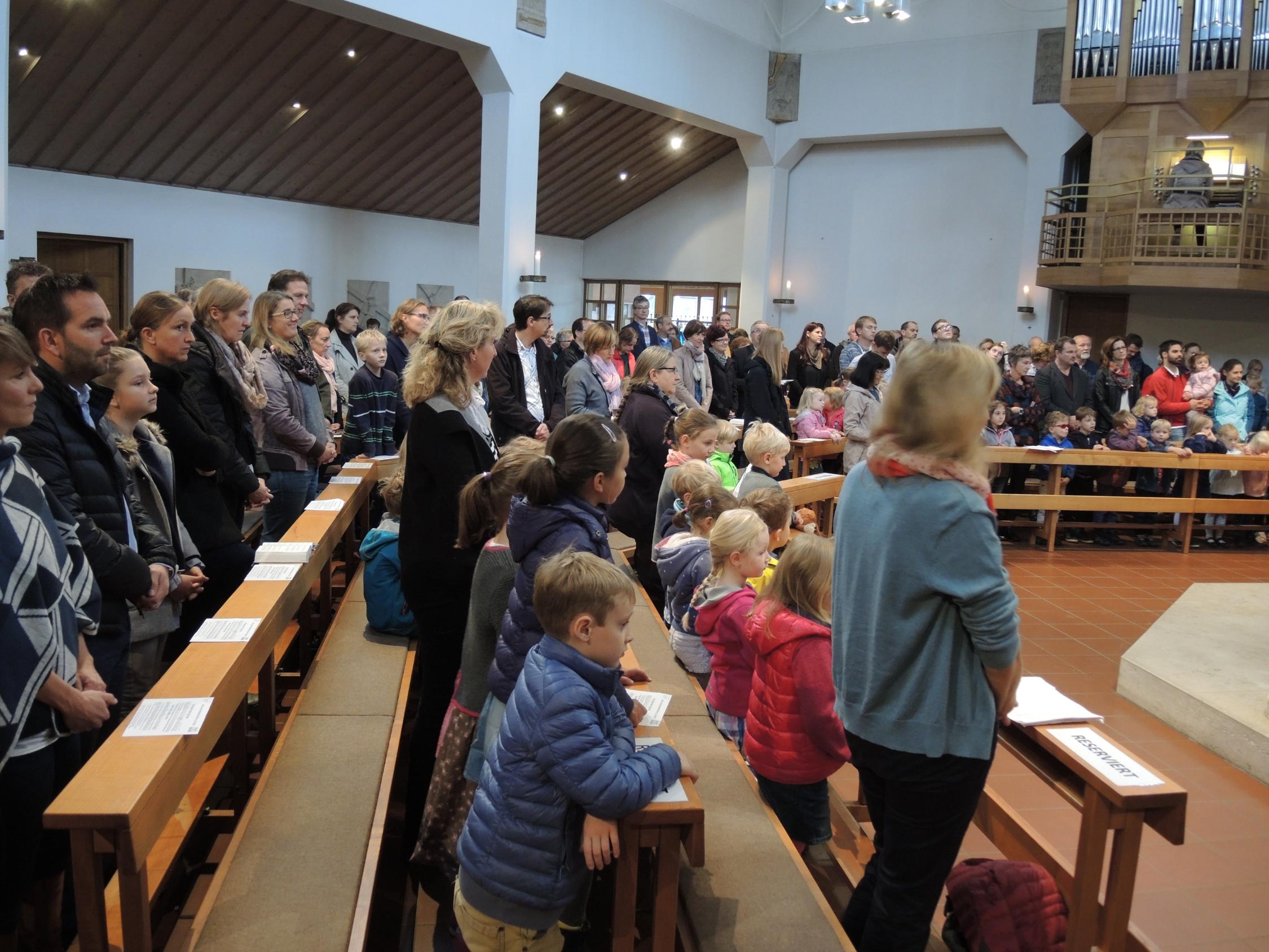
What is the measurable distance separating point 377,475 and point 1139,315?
11.7 meters

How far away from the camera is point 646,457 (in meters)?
5.00

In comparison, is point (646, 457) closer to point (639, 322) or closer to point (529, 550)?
point (529, 550)

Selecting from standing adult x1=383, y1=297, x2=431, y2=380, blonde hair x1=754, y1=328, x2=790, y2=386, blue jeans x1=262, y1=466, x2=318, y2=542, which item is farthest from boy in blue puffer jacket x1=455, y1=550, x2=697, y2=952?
blonde hair x1=754, y1=328, x2=790, y2=386

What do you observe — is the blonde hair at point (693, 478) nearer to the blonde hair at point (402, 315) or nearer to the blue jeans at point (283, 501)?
the blue jeans at point (283, 501)

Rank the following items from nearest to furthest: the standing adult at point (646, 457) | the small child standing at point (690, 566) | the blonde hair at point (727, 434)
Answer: the small child standing at point (690, 566) → the standing adult at point (646, 457) → the blonde hair at point (727, 434)

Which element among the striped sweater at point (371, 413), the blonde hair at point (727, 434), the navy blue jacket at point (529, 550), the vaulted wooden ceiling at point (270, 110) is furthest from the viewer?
the vaulted wooden ceiling at point (270, 110)

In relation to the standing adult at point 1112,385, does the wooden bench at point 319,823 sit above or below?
below

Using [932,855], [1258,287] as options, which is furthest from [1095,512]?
[932,855]

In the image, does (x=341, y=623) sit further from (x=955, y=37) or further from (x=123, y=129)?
(x=955, y=37)

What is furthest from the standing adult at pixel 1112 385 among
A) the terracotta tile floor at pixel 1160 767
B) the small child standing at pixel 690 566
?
the small child standing at pixel 690 566

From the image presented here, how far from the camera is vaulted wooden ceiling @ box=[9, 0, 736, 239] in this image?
1038 centimetres

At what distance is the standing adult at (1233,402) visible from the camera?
977 centimetres

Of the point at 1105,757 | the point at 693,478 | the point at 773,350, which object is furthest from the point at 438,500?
the point at 773,350

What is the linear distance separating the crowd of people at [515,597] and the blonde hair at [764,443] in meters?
0.20
